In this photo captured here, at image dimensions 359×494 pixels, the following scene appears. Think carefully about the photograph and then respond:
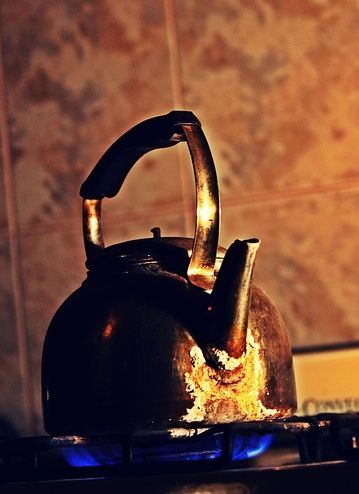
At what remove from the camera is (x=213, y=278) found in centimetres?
79

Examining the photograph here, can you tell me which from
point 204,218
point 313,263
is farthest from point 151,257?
point 313,263

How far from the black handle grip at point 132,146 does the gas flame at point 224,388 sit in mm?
189

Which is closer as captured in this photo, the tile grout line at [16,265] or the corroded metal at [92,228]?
the corroded metal at [92,228]

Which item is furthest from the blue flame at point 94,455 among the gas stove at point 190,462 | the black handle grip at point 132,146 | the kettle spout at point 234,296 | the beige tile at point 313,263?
the beige tile at point 313,263

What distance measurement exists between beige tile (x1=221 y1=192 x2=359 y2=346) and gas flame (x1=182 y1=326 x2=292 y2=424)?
407 millimetres

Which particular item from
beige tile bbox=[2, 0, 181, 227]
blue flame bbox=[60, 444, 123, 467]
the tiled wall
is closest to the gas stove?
blue flame bbox=[60, 444, 123, 467]

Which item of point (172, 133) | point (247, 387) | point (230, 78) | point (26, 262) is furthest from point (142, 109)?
point (247, 387)

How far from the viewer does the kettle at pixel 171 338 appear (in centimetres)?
73

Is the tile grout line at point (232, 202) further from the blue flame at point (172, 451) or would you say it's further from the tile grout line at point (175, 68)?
the blue flame at point (172, 451)

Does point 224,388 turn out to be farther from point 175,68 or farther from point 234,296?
point 175,68

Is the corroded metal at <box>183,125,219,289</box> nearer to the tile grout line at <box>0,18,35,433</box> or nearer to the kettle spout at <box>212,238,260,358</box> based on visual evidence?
the kettle spout at <box>212,238,260,358</box>

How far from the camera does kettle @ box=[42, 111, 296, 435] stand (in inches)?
28.7

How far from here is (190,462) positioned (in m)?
0.69

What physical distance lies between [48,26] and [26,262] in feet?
1.03
